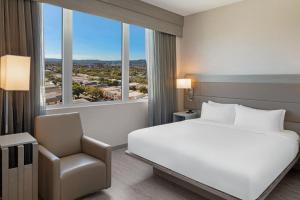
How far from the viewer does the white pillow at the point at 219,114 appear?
3.86 m

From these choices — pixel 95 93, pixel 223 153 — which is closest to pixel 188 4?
pixel 95 93

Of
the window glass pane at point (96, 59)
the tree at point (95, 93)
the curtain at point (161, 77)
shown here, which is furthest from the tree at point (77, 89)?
the curtain at point (161, 77)

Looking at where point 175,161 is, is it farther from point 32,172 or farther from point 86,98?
point 86,98

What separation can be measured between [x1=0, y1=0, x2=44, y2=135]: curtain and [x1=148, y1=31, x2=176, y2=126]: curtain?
2.19m

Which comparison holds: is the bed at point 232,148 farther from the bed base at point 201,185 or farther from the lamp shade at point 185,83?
the lamp shade at point 185,83

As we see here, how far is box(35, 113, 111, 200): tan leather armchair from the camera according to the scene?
2217mm

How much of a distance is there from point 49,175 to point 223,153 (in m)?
1.83

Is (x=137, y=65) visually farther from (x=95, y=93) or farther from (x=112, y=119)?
(x=112, y=119)

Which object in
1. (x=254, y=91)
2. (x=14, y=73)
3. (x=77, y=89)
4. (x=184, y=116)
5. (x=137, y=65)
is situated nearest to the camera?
(x=14, y=73)

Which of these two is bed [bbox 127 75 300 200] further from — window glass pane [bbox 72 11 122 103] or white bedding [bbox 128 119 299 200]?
window glass pane [bbox 72 11 122 103]

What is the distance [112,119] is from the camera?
4105 millimetres

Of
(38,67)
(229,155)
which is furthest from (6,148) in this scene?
(229,155)

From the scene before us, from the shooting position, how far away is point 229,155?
7.30ft

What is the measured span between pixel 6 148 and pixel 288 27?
425 cm
